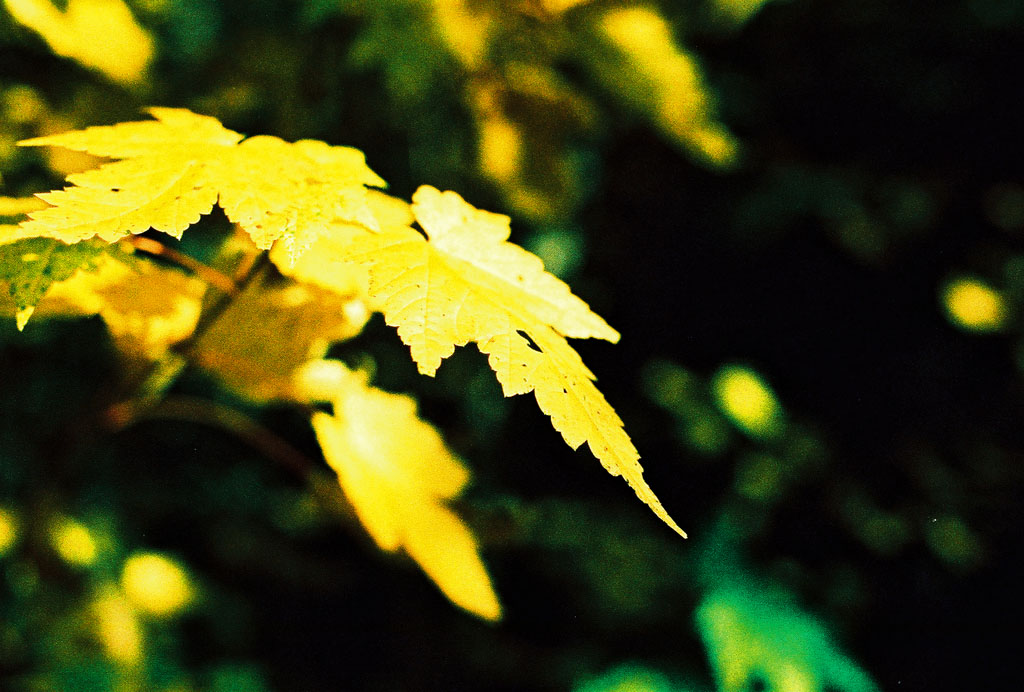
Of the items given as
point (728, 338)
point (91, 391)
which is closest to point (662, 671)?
point (728, 338)

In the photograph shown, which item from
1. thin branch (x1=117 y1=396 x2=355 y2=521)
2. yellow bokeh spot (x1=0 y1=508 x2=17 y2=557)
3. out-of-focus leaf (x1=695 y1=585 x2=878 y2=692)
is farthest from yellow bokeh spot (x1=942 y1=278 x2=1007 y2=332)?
yellow bokeh spot (x1=0 y1=508 x2=17 y2=557)

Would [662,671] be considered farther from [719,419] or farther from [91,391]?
[91,391]

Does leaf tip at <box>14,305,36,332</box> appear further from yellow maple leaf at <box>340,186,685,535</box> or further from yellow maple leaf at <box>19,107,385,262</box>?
yellow maple leaf at <box>340,186,685,535</box>

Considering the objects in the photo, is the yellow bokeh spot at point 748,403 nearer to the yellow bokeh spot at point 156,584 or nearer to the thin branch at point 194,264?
the thin branch at point 194,264

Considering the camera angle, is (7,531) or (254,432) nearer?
(254,432)

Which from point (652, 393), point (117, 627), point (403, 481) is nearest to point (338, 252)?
point (403, 481)

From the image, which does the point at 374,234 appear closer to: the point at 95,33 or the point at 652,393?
the point at 95,33

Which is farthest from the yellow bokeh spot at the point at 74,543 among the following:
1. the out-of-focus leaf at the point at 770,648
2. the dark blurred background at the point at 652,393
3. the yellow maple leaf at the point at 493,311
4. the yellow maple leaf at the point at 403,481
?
the out-of-focus leaf at the point at 770,648

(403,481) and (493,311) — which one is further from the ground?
(493,311)
